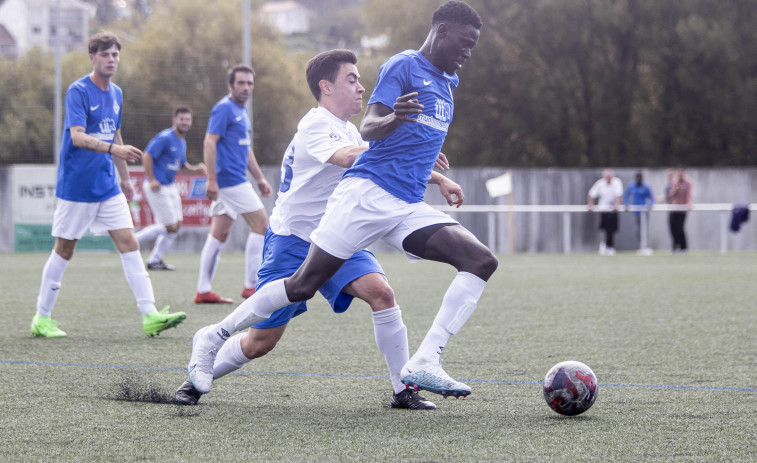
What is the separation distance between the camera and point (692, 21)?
29.2 metres

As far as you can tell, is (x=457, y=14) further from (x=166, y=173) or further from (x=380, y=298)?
(x=166, y=173)

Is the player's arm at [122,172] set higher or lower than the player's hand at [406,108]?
lower

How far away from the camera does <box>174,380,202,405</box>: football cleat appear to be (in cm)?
439

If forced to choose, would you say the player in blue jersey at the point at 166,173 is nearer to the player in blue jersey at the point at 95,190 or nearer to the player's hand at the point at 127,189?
the player's hand at the point at 127,189

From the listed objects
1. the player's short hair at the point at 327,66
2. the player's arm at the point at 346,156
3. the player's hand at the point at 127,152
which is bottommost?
the player's arm at the point at 346,156

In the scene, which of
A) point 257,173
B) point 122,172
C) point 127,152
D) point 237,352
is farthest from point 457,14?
point 257,173

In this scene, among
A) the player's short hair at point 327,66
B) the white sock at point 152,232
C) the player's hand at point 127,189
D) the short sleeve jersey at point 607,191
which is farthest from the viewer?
the short sleeve jersey at point 607,191

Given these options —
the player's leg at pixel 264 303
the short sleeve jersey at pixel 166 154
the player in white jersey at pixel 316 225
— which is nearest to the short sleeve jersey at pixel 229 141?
the short sleeve jersey at pixel 166 154

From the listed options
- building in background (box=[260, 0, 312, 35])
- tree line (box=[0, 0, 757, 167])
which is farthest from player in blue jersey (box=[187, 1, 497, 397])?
building in background (box=[260, 0, 312, 35])

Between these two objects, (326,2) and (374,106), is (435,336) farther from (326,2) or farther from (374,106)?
(326,2)

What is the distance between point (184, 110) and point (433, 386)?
975cm

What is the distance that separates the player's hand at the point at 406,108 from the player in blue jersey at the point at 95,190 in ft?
10.7

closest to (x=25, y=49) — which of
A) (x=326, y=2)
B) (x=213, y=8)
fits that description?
(x=213, y=8)

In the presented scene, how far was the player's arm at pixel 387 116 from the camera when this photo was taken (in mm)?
3984
